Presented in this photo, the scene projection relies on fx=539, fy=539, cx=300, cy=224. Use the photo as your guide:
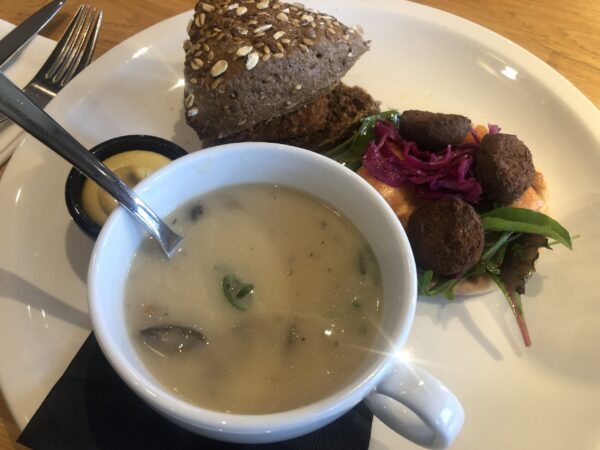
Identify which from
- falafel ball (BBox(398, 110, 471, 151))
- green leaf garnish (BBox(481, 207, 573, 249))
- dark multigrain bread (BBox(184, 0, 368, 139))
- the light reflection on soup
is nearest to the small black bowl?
dark multigrain bread (BBox(184, 0, 368, 139))

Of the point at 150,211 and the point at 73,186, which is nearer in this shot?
the point at 150,211

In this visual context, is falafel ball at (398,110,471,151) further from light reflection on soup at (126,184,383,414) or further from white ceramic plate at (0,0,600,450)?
light reflection on soup at (126,184,383,414)

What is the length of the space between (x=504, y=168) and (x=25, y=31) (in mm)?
1722

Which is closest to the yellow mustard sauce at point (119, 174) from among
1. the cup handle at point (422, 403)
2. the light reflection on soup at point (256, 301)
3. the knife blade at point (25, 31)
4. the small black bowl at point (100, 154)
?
the small black bowl at point (100, 154)

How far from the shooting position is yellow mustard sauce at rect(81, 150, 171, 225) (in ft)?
5.06

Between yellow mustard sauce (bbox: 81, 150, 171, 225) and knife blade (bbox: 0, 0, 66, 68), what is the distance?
2.15ft

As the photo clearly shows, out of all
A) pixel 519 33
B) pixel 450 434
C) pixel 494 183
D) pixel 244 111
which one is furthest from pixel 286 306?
pixel 519 33

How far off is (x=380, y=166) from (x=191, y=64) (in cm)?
68

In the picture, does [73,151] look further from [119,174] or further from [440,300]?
[440,300]

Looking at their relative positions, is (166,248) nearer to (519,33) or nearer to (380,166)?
(380,166)

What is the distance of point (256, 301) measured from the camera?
114 centimetres

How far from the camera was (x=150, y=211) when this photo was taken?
115cm

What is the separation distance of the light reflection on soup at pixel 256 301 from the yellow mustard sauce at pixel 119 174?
40 cm

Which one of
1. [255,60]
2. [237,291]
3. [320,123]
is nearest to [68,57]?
[255,60]
